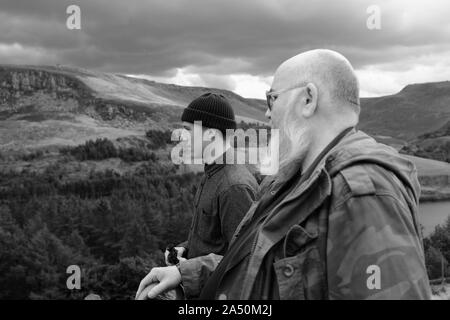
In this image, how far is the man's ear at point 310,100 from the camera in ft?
8.57

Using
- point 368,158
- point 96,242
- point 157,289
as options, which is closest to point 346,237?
point 368,158

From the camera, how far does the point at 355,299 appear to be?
2.10 m

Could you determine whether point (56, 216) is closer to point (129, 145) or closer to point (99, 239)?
point (99, 239)

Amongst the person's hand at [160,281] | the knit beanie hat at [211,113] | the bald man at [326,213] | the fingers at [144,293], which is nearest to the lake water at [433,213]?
the knit beanie hat at [211,113]

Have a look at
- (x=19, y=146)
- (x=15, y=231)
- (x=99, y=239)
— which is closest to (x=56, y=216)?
(x=15, y=231)

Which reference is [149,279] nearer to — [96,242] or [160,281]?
[160,281]

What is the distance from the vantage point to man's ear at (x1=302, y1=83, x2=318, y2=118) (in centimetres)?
261

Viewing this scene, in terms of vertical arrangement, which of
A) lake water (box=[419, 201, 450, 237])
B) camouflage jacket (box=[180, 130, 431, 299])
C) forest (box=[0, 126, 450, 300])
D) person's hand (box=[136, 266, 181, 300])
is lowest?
lake water (box=[419, 201, 450, 237])

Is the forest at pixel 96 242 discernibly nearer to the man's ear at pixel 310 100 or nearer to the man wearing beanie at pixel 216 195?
the man wearing beanie at pixel 216 195

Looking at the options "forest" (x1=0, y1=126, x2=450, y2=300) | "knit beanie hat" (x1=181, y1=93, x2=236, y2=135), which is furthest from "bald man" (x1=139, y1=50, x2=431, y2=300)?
"forest" (x1=0, y1=126, x2=450, y2=300)

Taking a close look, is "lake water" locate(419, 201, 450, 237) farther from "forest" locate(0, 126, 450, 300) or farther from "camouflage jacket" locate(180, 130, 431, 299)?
"camouflage jacket" locate(180, 130, 431, 299)

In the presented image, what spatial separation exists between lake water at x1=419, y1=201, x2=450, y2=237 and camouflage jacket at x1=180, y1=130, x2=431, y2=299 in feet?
349

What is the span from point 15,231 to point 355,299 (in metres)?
83.3
